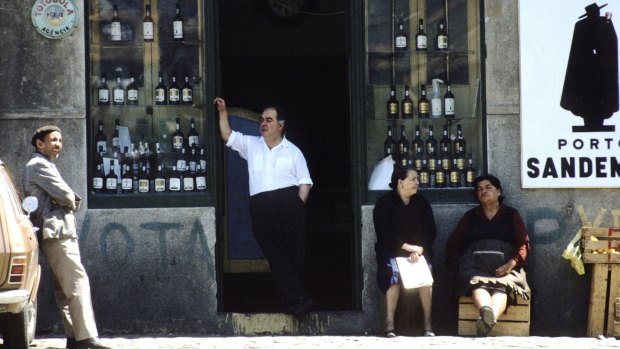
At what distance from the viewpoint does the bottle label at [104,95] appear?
36.3ft

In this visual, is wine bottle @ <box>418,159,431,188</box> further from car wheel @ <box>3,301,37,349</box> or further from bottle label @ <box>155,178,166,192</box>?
car wheel @ <box>3,301,37,349</box>

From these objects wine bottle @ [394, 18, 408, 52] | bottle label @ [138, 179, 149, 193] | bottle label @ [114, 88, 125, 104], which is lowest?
bottle label @ [138, 179, 149, 193]

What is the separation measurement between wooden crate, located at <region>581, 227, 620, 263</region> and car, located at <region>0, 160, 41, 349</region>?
4852 mm

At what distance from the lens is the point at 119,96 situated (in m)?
11.1

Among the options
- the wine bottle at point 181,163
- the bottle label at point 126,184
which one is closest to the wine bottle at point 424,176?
the wine bottle at point 181,163

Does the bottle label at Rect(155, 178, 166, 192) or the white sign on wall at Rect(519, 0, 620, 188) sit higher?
the white sign on wall at Rect(519, 0, 620, 188)

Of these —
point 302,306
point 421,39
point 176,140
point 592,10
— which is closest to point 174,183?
point 176,140

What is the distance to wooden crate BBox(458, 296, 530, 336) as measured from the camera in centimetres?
1059

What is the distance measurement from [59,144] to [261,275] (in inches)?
169

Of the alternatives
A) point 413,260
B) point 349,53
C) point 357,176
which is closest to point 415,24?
point 349,53

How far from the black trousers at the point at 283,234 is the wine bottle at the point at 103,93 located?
1.65 m

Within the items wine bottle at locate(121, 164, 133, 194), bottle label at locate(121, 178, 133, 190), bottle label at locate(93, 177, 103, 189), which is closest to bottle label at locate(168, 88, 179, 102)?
wine bottle at locate(121, 164, 133, 194)

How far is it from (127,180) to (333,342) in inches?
97.1

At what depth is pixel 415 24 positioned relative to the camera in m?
11.4
